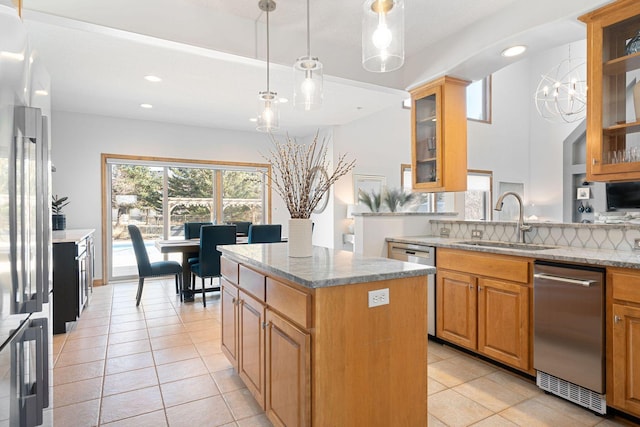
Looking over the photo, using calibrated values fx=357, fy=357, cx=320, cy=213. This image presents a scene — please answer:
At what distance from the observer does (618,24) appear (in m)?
2.39

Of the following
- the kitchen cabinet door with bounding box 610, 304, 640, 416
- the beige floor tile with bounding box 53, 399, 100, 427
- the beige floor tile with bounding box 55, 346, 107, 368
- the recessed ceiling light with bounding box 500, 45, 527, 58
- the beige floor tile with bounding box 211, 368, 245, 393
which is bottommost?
the beige floor tile with bounding box 53, 399, 100, 427

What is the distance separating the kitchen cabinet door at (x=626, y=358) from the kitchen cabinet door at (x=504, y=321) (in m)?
0.48

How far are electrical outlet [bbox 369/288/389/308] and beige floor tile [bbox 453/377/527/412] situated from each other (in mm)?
1197

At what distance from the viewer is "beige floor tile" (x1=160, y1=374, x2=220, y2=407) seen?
7.47ft

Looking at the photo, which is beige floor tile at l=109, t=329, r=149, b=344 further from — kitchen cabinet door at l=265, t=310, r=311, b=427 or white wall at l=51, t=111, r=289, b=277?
white wall at l=51, t=111, r=289, b=277

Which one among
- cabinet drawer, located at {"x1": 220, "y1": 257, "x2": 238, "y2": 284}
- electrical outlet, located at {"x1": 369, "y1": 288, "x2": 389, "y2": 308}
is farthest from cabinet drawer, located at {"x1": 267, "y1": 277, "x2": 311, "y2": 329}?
cabinet drawer, located at {"x1": 220, "y1": 257, "x2": 238, "y2": 284}

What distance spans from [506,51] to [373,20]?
5.72 ft

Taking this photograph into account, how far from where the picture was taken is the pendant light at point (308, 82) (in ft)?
8.27

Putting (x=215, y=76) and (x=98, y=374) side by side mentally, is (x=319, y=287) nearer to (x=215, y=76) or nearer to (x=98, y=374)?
(x=98, y=374)

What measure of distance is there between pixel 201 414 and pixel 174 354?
Answer: 1008 millimetres

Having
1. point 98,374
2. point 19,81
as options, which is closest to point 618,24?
point 19,81

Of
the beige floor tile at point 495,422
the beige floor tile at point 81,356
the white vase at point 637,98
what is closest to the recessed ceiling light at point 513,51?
the white vase at point 637,98

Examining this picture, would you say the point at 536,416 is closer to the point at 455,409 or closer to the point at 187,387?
the point at 455,409

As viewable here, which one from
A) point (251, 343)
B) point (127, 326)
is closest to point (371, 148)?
point (127, 326)
